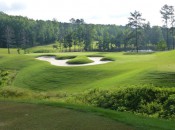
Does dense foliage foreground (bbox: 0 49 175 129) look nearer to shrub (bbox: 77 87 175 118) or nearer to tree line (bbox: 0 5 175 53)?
shrub (bbox: 77 87 175 118)

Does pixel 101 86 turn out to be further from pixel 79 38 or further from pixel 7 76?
pixel 79 38

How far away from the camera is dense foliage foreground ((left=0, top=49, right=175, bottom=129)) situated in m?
24.1

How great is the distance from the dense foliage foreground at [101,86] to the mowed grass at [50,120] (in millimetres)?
1503

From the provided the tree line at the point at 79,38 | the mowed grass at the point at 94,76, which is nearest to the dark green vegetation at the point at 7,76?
the mowed grass at the point at 94,76

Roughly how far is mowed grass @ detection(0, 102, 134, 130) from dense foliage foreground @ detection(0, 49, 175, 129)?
59.2 inches

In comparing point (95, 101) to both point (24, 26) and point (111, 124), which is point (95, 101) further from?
point (24, 26)

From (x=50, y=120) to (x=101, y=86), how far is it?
19.9 meters

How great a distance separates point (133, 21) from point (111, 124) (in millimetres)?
99415

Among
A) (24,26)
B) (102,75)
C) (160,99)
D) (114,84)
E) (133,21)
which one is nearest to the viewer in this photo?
(160,99)

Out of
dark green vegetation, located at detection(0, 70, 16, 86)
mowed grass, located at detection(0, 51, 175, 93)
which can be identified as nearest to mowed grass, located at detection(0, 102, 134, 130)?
mowed grass, located at detection(0, 51, 175, 93)

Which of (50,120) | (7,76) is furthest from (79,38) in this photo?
(50,120)

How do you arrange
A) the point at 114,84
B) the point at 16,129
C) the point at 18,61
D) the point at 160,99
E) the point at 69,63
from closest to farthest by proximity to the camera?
the point at 16,129, the point at 160,99, the point at 114,84, the point at 69,63, the point at 18,61

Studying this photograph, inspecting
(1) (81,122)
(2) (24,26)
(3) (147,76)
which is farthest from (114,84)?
(2) (24,26)

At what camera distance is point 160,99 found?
79.9 ft
